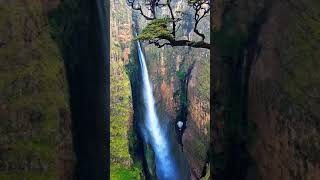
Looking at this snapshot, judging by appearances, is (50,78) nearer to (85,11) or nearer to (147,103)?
(85,11)

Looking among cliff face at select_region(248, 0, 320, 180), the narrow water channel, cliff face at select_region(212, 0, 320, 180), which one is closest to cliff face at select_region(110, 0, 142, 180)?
the narrow water channel

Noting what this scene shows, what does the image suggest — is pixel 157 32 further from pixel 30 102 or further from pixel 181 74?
pixel 181 74

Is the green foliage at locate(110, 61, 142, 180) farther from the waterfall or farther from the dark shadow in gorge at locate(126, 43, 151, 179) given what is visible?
the waterfall

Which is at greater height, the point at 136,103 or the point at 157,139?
the point at 136,103

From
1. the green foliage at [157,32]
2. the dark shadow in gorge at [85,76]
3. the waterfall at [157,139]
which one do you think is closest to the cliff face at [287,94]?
the dark shadow in gorge at [85,76]

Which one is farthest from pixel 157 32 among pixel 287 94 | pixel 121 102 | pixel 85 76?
pixel 121 102

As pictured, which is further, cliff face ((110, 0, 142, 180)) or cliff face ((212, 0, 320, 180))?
cliff face ((110, 0, 142, 180))

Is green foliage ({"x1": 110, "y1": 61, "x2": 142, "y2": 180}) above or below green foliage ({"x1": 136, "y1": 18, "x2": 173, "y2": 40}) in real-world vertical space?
below
